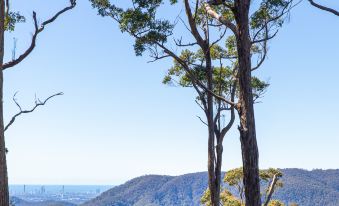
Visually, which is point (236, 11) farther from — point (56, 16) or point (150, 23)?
point (150, 23)

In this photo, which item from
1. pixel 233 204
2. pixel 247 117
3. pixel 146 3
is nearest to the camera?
pixel 247 117

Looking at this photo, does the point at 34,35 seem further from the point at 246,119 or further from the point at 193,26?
the point at 246,119

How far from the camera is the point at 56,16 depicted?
1126cm

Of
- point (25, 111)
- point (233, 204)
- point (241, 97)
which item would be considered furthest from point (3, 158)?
point (233, 204)

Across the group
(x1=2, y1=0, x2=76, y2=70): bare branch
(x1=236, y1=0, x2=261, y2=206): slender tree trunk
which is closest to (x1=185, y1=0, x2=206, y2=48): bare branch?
(x1=2, y1=0, x2=76, y2=70): bare branch

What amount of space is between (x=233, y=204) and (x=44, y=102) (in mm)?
20603

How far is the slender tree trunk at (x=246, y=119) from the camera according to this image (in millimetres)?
7227

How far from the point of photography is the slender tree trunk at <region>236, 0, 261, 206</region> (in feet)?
23.7

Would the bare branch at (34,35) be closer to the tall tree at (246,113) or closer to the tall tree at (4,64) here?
the tall tree at (4,64)

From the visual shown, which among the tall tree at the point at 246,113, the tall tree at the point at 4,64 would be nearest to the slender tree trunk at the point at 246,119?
the tall tree at the point at 246,113

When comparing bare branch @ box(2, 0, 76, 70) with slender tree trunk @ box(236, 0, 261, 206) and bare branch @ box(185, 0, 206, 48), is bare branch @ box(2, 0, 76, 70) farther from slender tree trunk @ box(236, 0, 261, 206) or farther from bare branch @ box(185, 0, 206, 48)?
slender tree trunk @ box(236, 0, 261, 206)

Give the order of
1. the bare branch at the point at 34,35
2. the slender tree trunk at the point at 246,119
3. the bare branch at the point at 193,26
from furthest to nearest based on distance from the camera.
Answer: the bare branch at the point at 193,26 → the bare branch at the point at 34,35 → the slender tree trunk at the point at 246,119

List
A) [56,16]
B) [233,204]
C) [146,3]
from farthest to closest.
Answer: [233,204] < [146,3] < [56,16]

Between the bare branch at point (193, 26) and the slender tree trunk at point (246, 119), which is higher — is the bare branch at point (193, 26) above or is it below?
above
